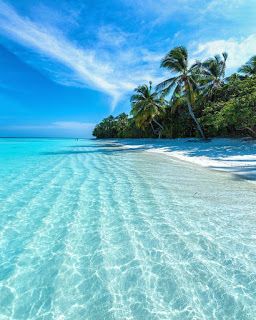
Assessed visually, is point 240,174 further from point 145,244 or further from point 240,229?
point 145,244

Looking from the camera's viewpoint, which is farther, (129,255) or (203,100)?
(203,100)

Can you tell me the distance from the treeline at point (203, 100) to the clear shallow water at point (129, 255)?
44.4 ft

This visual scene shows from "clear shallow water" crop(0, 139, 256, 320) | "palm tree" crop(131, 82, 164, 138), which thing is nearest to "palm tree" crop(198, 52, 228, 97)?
"palm tree" crop(131, 82, 164, 138)

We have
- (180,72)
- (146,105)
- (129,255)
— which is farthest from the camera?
(146,105)

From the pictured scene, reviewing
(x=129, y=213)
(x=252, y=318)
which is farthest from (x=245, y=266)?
(x=129, y=213)

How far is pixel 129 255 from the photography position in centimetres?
326

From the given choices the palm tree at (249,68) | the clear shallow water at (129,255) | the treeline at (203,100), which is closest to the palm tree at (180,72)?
the treeline at (203,100)

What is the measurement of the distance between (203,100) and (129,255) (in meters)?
26.6

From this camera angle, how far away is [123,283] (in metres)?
2.68

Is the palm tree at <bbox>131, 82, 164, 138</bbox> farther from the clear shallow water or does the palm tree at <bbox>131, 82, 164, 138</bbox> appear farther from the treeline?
the clear shallow water

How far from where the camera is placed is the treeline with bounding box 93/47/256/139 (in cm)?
1769

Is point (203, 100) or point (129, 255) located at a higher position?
point (203, 100)

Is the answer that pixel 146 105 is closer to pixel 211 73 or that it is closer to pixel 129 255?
pixel 211 73

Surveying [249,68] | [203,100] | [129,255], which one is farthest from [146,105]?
[129,255]
